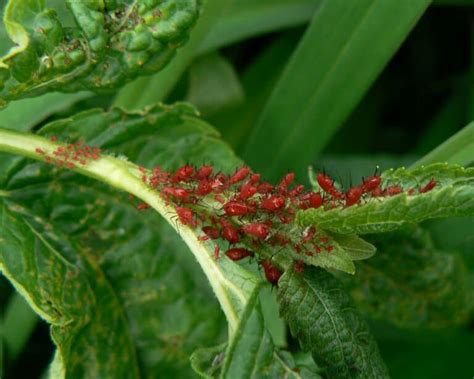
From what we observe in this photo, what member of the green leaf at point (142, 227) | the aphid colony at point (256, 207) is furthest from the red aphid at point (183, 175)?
the green leaf at point (142, 227)

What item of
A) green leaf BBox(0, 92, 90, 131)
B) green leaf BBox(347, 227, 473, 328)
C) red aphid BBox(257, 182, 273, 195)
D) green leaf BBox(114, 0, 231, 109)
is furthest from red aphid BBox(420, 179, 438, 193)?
green leaf BBox(0, 92, 90, 131)

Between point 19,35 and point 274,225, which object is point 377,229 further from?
point 19,35

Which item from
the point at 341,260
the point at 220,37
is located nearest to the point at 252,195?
the point at 341,260

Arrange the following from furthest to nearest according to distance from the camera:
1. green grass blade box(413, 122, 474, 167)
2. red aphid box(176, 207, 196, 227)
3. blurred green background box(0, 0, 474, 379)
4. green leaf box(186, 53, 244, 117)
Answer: green leaf box(186, 53, 244, 117)
blurred green background box(0, 0, 474, 379)
green grass blade box(413, 122, 474, 167)
red aphid box(176, 207, 196, 227)

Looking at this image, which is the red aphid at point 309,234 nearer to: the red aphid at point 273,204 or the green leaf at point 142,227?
the red aphid at point 273,204

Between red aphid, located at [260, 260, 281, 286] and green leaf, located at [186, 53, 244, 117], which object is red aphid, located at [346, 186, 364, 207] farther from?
green leaf, located at [186, 53, 244, 117]

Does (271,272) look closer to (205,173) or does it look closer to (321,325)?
(321,325)
